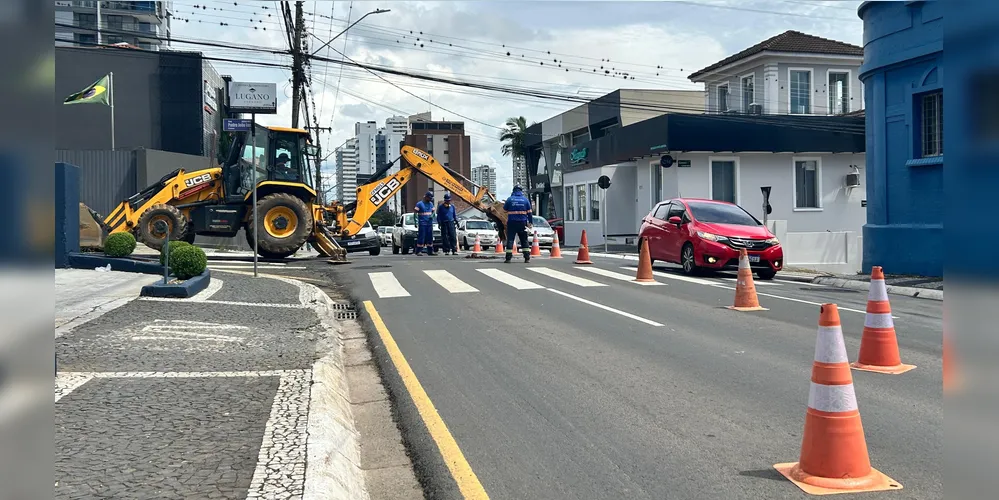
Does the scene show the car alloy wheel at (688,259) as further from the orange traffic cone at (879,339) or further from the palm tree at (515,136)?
the palm tree at (515,136)

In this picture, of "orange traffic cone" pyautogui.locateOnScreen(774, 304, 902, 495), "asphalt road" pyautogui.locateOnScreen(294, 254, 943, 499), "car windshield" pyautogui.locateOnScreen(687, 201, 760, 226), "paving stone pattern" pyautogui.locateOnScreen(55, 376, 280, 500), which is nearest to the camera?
"paving stone pattern" pyautogui.locateOnScreen(55, 376, 280, 500)

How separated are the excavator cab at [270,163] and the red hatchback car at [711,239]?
32.2ft

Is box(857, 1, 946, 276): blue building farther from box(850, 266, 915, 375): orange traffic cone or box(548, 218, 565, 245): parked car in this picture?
box(548, 218, 565, 245): parked car

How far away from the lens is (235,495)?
3.91 metres

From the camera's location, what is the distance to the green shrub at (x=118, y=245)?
48.5 ft

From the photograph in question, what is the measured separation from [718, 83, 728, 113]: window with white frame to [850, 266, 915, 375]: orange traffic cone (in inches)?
1339

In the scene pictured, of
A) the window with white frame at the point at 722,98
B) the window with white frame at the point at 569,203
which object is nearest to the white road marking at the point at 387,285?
the window with white frame at the point at 569,203

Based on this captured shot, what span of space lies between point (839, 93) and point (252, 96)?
31.6 meters

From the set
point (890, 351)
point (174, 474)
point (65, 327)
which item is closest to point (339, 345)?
point (65, 327)

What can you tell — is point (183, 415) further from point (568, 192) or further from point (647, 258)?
point (568, 192)

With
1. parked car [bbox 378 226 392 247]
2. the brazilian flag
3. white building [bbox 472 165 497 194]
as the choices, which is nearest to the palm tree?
parked car [bbox 378 226 392 247]

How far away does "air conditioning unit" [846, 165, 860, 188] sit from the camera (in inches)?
1281

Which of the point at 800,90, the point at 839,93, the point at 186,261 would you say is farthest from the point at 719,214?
the point at 839,93

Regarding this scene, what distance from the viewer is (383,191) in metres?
23.6
